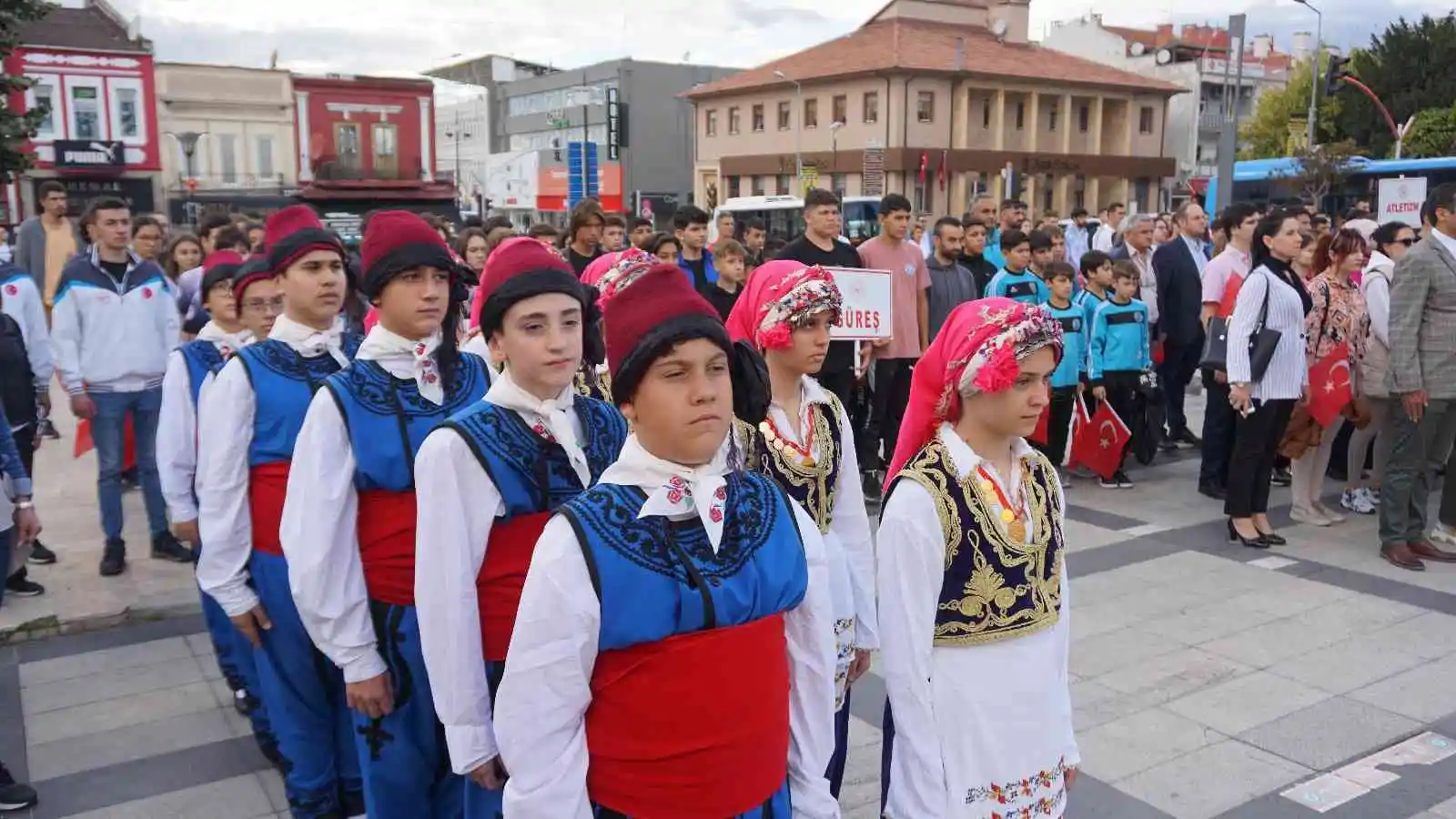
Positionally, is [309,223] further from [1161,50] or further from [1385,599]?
[1161,50]

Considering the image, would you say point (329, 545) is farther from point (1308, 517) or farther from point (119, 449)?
point (1308, 517)

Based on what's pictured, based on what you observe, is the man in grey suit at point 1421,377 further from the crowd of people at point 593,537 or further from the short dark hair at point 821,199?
the crowd of people at point 593,537

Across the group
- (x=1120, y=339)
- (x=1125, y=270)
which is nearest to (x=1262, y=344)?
(x=1120, y=339)

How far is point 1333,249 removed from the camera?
24.0 feet

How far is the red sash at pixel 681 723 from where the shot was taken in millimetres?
1943

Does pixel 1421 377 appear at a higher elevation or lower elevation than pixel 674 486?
lower

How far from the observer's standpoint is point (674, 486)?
1991 mm

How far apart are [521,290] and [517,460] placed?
0.41 metres

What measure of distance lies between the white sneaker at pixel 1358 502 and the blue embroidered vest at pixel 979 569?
6325mm

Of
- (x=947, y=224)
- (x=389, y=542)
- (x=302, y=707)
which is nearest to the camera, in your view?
(x=389, y=542)

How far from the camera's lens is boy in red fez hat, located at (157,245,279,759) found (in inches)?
167

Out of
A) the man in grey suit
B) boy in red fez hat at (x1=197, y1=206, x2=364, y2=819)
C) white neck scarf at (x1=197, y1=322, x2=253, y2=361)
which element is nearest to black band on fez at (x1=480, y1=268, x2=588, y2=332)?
boy in red fez hat at (x1=197, y1=206, x2=364, y2=819)

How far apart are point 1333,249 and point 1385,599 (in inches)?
98.9

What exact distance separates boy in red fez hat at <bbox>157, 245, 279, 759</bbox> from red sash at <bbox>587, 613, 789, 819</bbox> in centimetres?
251
